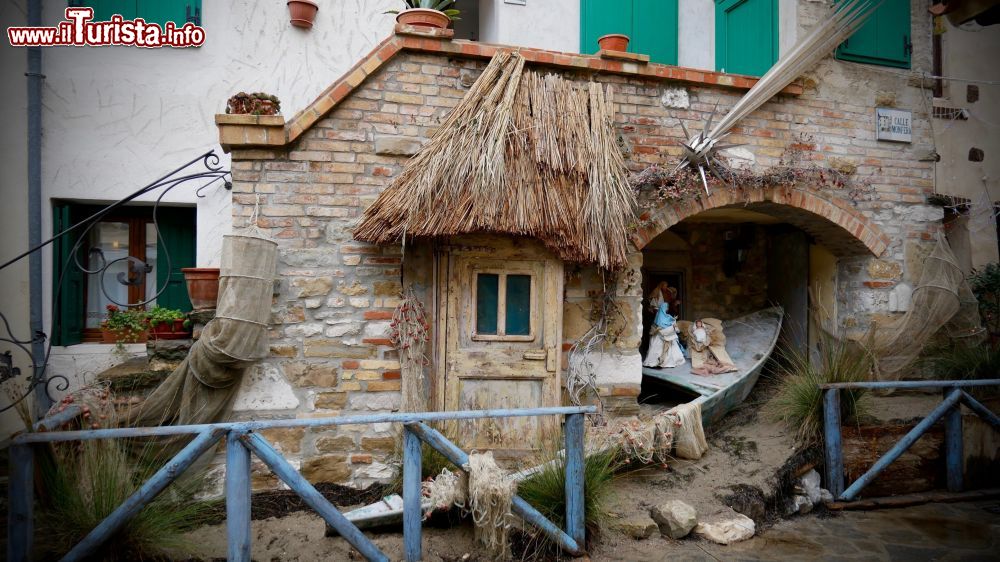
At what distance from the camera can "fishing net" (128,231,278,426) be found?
12.8 ft

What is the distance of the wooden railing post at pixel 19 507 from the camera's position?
2457 millimetres

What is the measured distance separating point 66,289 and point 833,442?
7092mm

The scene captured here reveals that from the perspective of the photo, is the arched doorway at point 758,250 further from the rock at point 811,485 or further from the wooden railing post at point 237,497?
the wooden railing post at point 237,497

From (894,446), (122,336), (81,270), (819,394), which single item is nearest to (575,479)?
(819,394)

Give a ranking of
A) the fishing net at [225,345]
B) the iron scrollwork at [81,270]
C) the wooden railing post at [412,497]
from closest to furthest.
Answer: the wooden railing post at [412,497] < the fishing net at [225,345] < the iron scrollwork at [81,270]

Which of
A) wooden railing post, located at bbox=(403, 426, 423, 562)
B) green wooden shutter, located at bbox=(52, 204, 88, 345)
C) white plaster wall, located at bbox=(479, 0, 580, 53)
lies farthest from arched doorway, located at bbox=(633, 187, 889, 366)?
green wooden shutter, located at bbox=(52, 204, 88, 345)

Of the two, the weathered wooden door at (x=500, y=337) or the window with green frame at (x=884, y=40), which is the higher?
the window with green frame at (x=884, y=40)

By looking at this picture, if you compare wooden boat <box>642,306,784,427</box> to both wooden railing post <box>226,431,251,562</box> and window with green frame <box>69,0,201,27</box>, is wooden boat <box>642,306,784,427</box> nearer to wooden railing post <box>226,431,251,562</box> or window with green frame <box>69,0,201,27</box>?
wooden railing post <box>226,431,251,562</box>

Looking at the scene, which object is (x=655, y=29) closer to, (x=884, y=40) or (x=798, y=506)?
(x=884, y=40)

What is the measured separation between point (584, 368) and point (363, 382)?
1779 millimetres

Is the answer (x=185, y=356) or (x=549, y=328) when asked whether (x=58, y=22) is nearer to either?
(x=185, y=356)

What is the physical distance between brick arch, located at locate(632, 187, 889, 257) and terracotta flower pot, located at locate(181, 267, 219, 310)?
10.9 ft

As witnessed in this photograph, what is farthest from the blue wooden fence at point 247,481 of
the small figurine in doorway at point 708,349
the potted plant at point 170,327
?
the small figurine in doorway at point 708,349

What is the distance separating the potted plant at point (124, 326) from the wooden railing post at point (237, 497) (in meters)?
3.06
